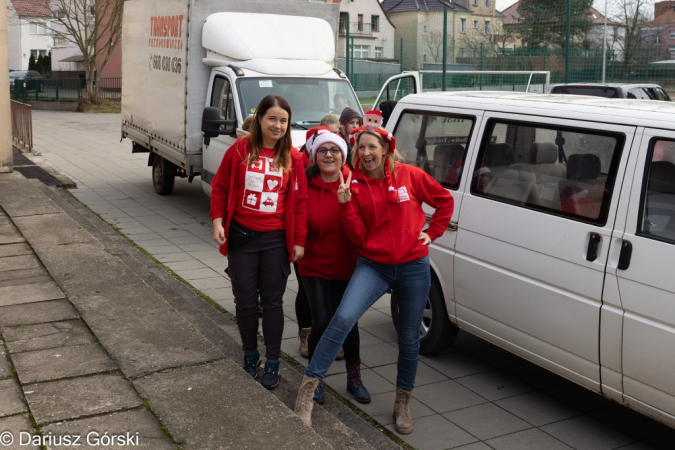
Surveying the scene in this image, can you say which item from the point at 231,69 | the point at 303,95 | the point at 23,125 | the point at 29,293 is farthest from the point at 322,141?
the point at 23,125

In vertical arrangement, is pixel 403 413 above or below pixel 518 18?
below

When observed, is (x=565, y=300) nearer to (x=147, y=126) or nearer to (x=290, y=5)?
(x=290, y=5)

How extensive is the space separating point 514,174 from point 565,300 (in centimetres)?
93

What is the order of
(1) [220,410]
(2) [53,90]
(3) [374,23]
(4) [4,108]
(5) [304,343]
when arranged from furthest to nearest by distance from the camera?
1. (3) [374,23]
2. (2) [53,90]
3. (4) [4,108]
4. (5) [304,343]
5. (1) [220,410]

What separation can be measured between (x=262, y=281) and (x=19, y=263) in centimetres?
324

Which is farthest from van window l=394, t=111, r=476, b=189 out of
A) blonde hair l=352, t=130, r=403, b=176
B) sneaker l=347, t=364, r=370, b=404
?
sneaker l=347, t=364, r=370, b=404

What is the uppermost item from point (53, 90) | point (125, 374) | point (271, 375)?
point (53, 90)

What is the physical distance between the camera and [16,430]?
12.2 ft

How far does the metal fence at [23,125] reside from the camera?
1869 cm

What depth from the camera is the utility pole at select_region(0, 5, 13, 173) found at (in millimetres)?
13502

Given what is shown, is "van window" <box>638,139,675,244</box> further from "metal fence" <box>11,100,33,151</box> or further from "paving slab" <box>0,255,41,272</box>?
"metal fence" <box>11,100,33,151</box>

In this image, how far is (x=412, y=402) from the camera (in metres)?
5.12

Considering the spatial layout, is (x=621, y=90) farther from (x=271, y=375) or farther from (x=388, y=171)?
(x=271, y=375)

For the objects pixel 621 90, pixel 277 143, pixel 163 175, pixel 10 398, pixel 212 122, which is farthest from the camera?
pixel 621 90
